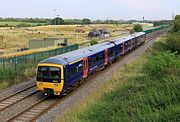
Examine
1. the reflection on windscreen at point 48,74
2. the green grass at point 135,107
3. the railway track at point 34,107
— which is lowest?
the railway track at point 34,107

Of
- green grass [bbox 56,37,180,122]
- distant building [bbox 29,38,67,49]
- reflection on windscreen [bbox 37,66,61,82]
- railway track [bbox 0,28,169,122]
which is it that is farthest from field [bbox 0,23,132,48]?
green grass [bbox 56,37,180,122]

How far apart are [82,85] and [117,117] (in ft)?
35.1

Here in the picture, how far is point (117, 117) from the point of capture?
1183cm

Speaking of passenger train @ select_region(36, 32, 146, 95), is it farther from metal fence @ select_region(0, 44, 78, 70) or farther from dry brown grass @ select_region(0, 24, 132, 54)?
dry brown grass @ select_region(0, 24, 132, 54)

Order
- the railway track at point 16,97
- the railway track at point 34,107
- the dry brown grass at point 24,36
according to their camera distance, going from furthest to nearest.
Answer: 1. the dry brown grass at point 24,36
2. the railway track at point 16,97
3. the railway track at point 34,107

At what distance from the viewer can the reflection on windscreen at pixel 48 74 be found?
18141 millimetres

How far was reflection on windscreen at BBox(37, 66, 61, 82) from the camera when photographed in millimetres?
18141

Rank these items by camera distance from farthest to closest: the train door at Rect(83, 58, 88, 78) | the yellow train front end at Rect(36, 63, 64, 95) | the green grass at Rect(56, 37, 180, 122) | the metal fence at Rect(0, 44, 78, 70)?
the metal fence at Rect(0, 44, 78, 70) → the train door at Rect(83, 58, 88, 78) → the yellow train front end at Rect(36, 63, 64, 95) → the green grass at Rect(56, 37, 180, 122)

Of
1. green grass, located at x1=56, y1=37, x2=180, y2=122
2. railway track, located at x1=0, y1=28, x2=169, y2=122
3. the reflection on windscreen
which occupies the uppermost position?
the reflection on windscreen

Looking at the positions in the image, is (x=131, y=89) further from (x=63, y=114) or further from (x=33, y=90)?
(x=33, y=90)

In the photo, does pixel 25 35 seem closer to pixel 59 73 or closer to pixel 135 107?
pixel 59 73

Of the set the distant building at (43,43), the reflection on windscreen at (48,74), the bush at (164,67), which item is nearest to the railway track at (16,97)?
the reflection on windscreen at (48,74)

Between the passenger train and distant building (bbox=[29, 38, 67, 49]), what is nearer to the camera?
the passenger train

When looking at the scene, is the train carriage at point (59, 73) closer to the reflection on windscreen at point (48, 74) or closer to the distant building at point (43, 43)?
the reflection on windscreen at point (48, 74)
